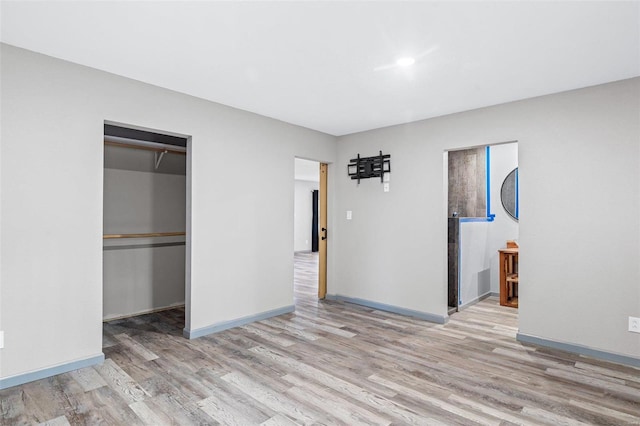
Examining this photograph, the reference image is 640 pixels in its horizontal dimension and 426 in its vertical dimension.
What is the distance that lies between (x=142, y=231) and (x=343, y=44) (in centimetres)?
342

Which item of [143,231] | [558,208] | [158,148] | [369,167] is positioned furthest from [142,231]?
[558,208]

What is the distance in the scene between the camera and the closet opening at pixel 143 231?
4094mm

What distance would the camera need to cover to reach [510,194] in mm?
5473

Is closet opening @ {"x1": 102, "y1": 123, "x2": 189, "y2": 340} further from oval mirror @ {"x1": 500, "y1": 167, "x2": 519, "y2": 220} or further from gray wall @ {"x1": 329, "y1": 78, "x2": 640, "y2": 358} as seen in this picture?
oval mirror @ {"x1": 500, "y1": 167, "x2": 519, "y2": 220}

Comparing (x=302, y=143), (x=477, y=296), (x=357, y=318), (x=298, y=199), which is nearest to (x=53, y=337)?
(x=357, y=318)

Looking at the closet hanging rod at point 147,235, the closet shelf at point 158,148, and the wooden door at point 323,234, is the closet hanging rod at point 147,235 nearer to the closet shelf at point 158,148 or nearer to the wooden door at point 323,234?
the closet shelf at point 158,148

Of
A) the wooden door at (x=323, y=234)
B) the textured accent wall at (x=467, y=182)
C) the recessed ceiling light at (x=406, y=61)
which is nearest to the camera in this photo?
the recessed ceiling light at (x=406, y=61)

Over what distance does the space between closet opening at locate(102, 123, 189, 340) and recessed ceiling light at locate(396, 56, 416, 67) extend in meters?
2.44

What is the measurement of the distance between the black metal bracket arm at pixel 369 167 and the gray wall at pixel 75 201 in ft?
5.65

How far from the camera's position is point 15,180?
253 centimetres

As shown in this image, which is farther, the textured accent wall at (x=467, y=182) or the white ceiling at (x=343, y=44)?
the textured accent wall at (x=467, y=182)

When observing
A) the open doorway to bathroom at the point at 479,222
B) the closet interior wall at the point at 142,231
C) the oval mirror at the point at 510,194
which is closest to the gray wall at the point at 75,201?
the closet interior wall at the point at 142,231

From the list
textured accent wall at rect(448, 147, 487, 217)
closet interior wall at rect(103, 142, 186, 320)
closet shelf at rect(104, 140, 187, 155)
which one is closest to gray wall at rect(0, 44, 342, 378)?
closet shelf at rect(104, 140, 187, 155)

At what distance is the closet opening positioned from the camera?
409 cm
